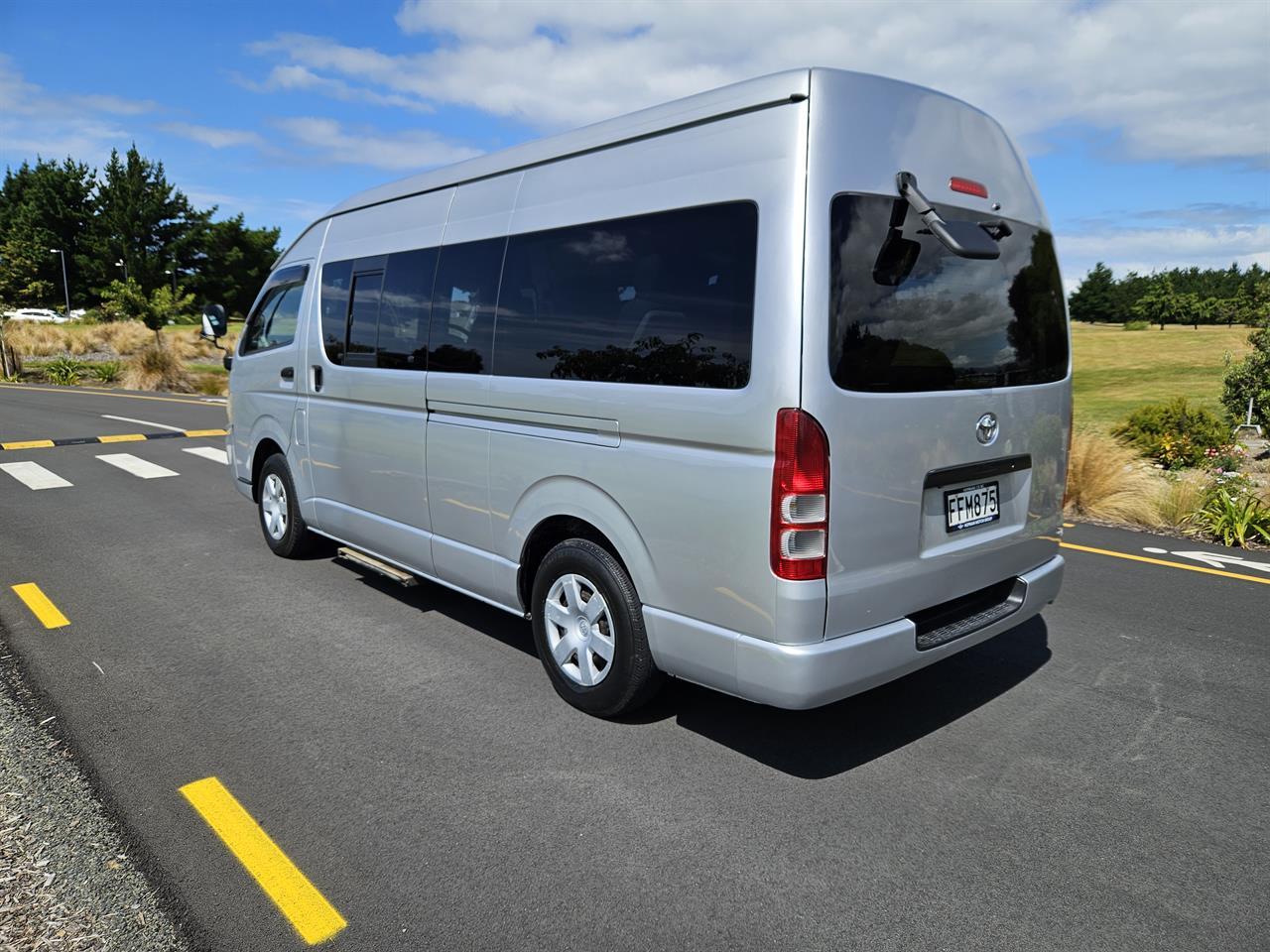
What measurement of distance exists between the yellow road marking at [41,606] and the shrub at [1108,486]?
8293mm

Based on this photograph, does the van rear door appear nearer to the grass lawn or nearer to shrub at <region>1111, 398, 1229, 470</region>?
shrub at <region>1111, 398, 1229, 470</region>

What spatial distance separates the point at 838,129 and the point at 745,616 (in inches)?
68.2

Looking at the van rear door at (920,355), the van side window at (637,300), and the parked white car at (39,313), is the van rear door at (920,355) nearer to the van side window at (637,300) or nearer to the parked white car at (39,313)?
the van side window at (637,300)

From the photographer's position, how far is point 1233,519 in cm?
742

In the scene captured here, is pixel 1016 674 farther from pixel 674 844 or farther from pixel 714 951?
pixel 714 951

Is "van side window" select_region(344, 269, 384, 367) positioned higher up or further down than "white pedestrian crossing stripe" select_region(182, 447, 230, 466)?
higher up

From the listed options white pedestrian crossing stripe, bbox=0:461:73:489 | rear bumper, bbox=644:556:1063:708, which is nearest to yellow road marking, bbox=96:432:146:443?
white pedestrian crossing stripe, bbox=0:461:73:489

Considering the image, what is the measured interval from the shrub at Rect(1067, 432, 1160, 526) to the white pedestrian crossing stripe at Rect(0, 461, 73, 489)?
34.4ft

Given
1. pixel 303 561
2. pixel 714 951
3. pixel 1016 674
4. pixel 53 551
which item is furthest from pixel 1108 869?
pixel 53 551

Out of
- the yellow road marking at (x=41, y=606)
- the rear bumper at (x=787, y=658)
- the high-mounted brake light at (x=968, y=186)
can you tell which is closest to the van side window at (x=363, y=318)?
the yellow road marking at (x=41, y=606)

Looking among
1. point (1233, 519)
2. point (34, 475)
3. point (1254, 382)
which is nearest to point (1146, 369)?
point (1254, 382)

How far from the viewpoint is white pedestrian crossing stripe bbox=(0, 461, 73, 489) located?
9.47m

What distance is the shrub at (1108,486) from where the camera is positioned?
26.8 feet

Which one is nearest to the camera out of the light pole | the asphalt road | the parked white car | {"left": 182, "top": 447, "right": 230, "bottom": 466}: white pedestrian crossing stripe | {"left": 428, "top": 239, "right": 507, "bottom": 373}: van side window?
the asphalt road
